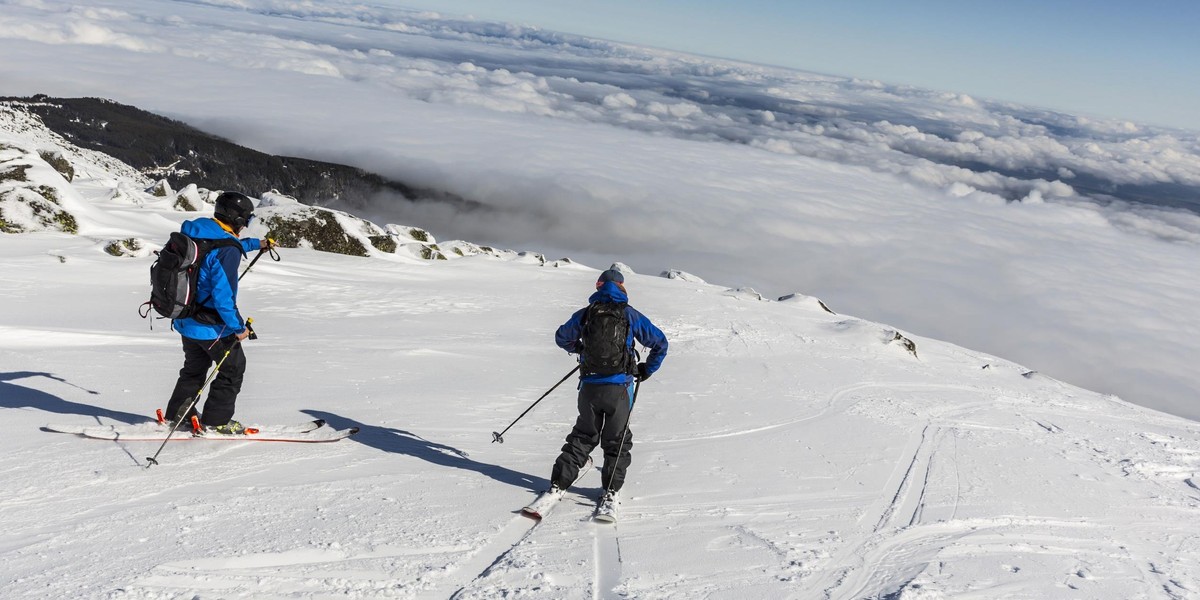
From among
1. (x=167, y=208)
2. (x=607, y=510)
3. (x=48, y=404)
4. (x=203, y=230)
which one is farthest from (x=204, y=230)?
(x=167, y=208)

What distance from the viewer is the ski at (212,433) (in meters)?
5.49

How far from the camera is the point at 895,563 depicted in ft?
16.1

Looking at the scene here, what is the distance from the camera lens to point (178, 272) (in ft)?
16.4

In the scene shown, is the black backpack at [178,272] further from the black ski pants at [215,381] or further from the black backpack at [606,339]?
the black backpack at [606,339]

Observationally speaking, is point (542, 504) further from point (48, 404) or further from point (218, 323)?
point (48, 404)

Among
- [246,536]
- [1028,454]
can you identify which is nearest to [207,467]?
[246,536]

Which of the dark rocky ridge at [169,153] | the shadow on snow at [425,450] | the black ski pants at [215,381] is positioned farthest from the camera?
the dark rocky ridge at [169,153]

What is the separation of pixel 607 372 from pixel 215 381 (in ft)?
11.5

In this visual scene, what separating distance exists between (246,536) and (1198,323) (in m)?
266

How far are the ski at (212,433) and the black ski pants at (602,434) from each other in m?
2.46

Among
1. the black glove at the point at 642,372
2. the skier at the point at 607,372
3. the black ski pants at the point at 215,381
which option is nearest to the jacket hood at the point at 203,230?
the black ski pants at the point at 215,381

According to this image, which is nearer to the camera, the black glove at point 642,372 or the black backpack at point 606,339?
the black backpack at point 606,339

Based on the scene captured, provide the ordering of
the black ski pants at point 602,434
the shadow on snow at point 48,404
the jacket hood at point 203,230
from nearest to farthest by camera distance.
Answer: the jacket hood at point 203,230 < the black ski pants at point 602,434 < the shadow on snow at point 48,404

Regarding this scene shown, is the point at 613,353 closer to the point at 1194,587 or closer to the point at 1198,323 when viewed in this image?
the point at 1194,587
